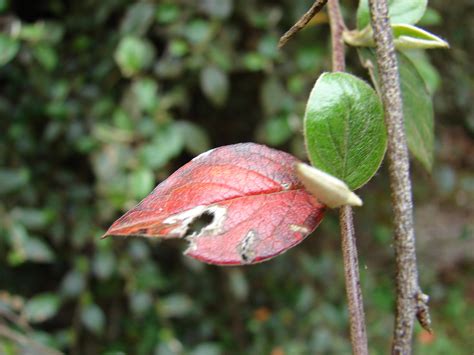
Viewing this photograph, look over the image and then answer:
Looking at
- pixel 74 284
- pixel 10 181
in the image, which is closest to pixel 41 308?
pixel 74 284

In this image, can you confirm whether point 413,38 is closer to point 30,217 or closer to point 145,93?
point 145,93

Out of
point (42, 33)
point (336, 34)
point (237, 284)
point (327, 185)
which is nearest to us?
point (327, 185)

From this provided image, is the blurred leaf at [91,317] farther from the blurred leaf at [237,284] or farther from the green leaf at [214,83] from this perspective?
the green leaf at [214,83]

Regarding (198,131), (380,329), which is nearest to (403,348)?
(198,131)

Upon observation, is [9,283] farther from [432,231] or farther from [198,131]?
[432,231]

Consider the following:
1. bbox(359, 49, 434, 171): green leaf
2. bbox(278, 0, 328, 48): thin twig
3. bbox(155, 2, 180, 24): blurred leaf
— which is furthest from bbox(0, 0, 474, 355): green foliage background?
bbox(278, 0, 328, 48): thin twig

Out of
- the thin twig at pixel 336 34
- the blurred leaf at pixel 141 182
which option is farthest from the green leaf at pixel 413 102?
the blurred leaf at pixel 141 182
